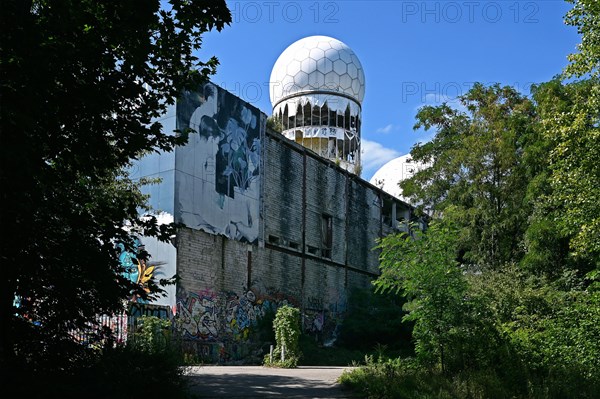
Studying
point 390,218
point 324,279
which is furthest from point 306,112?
point 324,279

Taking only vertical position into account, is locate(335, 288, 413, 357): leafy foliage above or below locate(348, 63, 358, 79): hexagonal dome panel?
below

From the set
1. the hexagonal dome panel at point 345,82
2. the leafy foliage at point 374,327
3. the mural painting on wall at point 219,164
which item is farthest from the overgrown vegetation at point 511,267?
the hexagonal dome panel at point 345,82

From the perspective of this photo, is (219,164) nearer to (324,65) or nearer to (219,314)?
(219,314)

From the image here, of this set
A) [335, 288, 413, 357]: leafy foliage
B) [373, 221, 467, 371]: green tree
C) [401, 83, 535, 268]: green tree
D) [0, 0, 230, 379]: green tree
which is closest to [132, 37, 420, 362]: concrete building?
[335, 288, 413, 357]: leafy foliage

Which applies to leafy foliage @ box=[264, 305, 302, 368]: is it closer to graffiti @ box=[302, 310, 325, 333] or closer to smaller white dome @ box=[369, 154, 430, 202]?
graffiti @ box=[302, 310, 325, 333]

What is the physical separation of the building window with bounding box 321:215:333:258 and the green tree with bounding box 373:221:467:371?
63.8 ft

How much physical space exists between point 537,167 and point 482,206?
321 cm

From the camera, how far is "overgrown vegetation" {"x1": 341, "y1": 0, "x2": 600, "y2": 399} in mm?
12195

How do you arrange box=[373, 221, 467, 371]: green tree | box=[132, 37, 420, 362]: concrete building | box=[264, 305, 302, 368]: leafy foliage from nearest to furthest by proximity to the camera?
box=[373, 221, 467, 371]: green tree < box=[264, 305, 302, 368]: leafy foliage < box=[132, 37, 420, 362]: concrete building

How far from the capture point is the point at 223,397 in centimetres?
1102

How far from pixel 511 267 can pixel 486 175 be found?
236 inches

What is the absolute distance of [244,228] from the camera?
88.1 feet

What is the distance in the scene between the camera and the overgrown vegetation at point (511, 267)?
12.2 metres

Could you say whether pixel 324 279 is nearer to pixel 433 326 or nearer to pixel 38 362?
pixel 433 326
